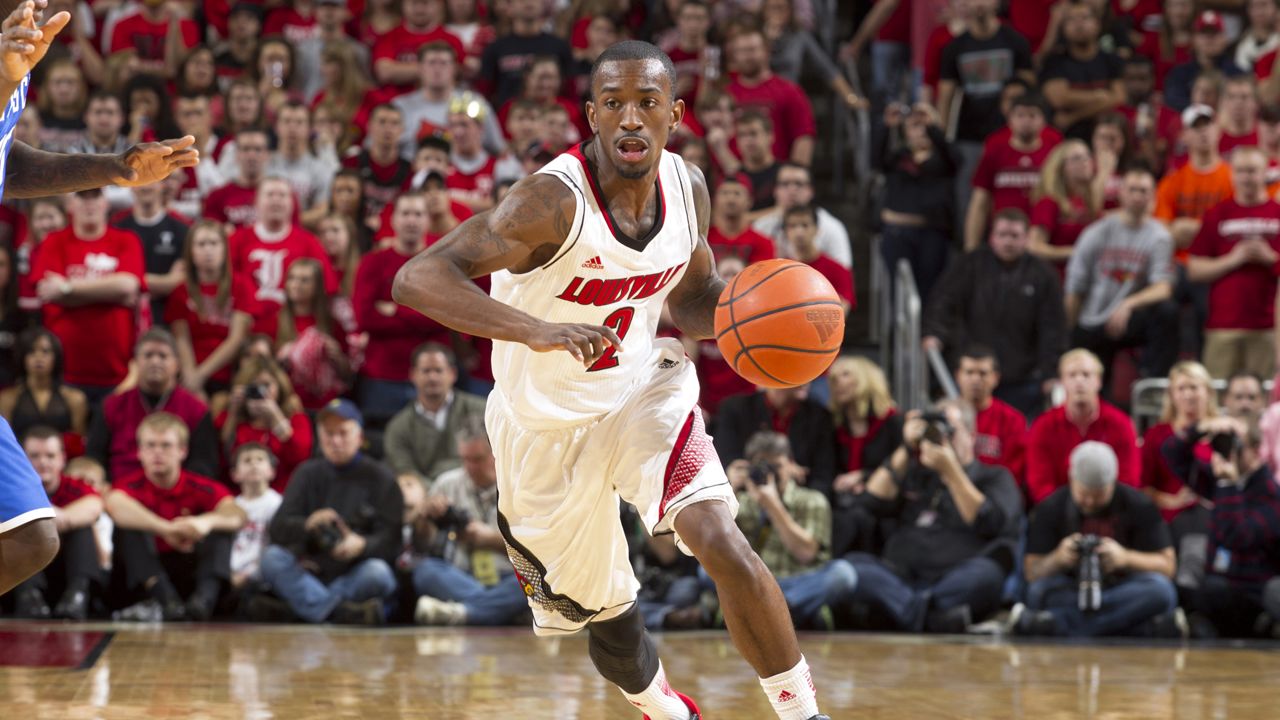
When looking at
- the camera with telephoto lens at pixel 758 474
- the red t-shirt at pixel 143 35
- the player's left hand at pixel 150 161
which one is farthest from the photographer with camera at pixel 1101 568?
the red t-shirt at pixel 143 35

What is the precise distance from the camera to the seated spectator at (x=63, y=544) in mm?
8789

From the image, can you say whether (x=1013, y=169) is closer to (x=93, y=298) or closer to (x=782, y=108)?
(x=782, y=108)

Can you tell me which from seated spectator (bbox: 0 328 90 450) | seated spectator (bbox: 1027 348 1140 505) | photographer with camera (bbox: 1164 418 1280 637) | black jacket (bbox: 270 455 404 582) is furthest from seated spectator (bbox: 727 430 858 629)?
seated spectator (bbox: 0 328 90 450)

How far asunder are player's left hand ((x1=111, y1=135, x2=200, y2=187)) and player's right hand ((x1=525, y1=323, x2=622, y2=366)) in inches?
46.8

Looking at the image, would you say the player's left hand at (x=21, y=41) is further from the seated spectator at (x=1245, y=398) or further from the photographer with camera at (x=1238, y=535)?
the seated spectator at (x=1245, y=398)

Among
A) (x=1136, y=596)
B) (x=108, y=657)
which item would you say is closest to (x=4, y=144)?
(x=108, y=657)

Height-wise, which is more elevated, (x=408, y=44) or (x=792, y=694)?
(x=408, y=44)

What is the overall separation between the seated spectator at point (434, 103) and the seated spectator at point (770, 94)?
185cm

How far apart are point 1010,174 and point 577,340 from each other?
773 cm

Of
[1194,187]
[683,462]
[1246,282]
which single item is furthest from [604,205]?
[1194,187]

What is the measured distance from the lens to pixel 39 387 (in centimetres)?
945

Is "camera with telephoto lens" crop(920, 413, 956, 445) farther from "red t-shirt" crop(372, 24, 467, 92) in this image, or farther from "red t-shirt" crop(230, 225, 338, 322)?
"red t-shirt" crop(372, 24, 467, 92)

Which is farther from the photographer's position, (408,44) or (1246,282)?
(408,44)

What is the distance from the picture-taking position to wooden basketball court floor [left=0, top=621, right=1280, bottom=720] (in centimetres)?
610
